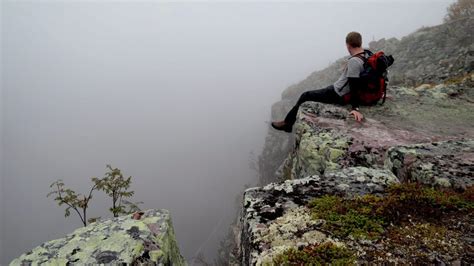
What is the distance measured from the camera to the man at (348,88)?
7812 mm

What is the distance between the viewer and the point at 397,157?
4.88m

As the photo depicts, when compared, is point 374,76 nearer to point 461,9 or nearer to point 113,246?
point 113,246

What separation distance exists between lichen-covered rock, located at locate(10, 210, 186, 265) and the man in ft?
20.3

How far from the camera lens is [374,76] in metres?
7.79

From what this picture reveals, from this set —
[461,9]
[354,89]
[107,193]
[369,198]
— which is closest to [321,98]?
[354,89]

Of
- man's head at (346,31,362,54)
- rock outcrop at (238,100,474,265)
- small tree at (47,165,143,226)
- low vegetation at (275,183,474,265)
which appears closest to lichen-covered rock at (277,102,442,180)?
rock outcrop at (238,100,474,265)

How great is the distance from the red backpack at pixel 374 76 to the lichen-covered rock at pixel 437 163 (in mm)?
3132

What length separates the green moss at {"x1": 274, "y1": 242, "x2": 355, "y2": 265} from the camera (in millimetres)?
2463

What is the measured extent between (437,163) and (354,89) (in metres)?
4.32

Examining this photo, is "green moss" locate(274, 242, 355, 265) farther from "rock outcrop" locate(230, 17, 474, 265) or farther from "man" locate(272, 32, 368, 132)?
"man" locate(272, 32, 368, 132)

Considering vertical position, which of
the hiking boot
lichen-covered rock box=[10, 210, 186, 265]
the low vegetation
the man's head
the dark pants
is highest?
the man's head

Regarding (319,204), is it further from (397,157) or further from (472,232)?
(397,157)

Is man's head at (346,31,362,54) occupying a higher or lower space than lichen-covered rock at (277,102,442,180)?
higher

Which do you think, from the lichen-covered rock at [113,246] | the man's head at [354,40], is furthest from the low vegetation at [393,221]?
the man's head at [354,40]
